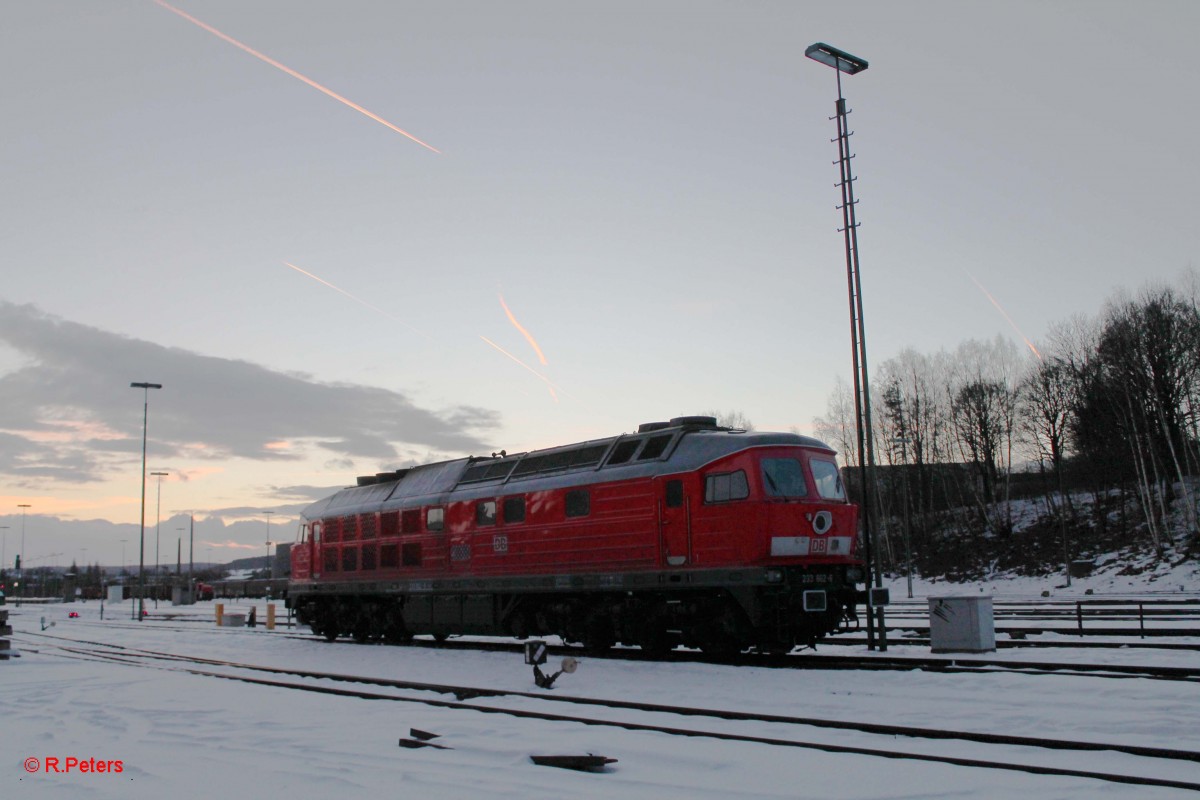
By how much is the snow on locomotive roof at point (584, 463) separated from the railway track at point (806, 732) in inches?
222

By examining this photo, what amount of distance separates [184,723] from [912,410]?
68115 millimetres

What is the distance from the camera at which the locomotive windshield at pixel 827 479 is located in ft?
57.8

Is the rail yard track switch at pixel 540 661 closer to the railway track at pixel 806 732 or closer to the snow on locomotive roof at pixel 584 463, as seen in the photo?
the railway track at pixel 806 732

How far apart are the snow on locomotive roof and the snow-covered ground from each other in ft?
12.5

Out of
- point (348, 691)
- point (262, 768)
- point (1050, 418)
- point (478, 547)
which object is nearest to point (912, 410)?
point (1050, 418)

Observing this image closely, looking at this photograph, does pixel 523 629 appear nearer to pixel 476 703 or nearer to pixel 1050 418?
pixel 476 703

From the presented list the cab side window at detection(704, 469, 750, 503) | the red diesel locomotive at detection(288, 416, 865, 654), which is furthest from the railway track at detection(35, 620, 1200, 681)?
the cab side window at detection(704, 469, 750, 503)

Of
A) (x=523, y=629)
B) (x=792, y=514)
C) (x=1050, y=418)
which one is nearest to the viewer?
(x=792, y=514)

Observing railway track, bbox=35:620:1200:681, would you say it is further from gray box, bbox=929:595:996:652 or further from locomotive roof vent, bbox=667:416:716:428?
locomotive roof vent, bbox=667:416:716:428

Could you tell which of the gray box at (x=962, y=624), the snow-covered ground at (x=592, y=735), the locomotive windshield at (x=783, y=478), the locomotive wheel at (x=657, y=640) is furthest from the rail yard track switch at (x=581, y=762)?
the gray box at (x=962, y=624)

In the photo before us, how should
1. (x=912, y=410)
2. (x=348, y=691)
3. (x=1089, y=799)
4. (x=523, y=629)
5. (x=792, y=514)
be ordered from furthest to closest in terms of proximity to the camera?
(x=912, y=410), (x=523, y=629), (x=792, y=514), (x=348, y=691), (x=1089, y=799)

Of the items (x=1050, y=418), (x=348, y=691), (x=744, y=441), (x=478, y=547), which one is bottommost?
(x=348, y=691)

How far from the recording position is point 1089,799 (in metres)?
7.22

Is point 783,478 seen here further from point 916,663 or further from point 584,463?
point 584,463
